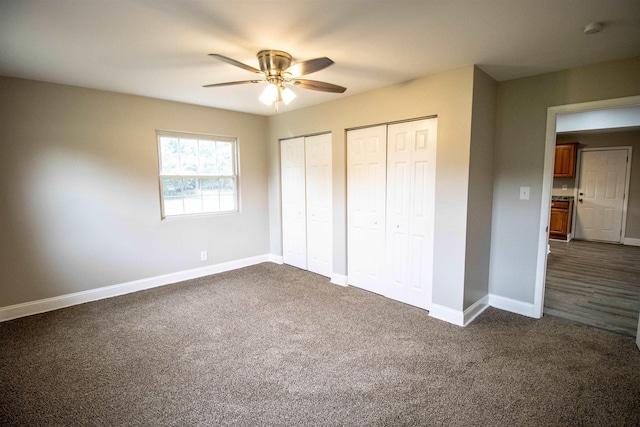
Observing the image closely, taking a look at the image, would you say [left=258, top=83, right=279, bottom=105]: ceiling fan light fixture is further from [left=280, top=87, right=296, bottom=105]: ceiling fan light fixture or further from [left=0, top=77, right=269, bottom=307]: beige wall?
[left=0, top=77, right=269, bottom=307]: beige wall

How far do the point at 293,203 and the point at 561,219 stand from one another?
604 cm

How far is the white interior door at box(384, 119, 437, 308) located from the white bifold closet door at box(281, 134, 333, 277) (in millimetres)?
991

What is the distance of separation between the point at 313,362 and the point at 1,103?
3.81 meters

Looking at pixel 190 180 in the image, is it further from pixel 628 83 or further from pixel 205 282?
pixel 628 83

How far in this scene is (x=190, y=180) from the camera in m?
4.25

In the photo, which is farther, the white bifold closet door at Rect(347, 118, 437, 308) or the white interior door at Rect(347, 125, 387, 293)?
the white interior door at Rect(347, 125, 387, 293)

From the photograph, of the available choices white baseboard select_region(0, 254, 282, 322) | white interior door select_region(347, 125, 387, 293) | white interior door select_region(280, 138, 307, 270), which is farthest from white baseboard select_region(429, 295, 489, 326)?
white baseboard select_region(0, 254, 282, 322)

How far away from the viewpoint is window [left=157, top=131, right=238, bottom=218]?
A: 404 cm

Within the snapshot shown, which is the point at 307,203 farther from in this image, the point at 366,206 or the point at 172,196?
the point at 172,196

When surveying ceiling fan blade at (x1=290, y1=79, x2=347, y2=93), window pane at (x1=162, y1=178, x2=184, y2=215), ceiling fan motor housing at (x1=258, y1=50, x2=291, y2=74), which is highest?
ceiling fan motor housing at (x1=258, y1=50, x2=291, y2=74)

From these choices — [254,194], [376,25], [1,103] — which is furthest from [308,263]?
[1,103]

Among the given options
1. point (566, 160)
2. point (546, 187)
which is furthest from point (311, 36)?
point (566, 160)

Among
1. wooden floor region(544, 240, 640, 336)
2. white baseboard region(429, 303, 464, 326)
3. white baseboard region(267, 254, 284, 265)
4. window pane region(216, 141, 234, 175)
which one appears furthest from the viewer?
white baseboard region(267, 254, 284, 265)

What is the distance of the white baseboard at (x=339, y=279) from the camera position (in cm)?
401
